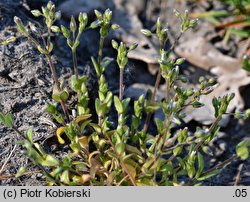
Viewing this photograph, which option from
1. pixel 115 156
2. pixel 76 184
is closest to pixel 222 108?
pixel 115 156

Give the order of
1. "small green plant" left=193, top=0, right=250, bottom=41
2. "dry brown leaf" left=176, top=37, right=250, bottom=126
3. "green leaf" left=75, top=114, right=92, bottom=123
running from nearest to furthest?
"green leaf" left=75, top=114, right=92, bottom=123
"dry brown leaf" left=176, top=37, right=250, bottom=126
"small green plant" left=193, top=0, right=250, bottom=41

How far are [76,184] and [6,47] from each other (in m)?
1.08

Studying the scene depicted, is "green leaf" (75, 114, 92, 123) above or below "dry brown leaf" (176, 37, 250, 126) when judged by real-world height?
above

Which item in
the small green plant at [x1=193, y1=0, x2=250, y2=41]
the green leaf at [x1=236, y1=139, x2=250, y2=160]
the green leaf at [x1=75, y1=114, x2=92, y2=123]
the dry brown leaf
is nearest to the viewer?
the green leaf at [x1=236, y1=139, x2=250, y2=160]

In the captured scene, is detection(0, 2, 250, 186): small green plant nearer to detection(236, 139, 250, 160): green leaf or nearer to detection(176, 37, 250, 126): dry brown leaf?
detection(236, 139, 250, 160): green leaf

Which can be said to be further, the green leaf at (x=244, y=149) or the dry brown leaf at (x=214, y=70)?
the dry brown leaf at (x=214, y=70)

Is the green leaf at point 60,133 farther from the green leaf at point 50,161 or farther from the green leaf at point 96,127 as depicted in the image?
the green leaf at point 50,161

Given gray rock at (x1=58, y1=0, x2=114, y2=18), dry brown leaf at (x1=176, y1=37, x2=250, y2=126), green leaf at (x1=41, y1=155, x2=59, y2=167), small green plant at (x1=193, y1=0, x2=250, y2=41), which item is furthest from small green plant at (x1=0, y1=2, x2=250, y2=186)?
small green plant at (x1=193, y1=0, x2=250, y2=41)

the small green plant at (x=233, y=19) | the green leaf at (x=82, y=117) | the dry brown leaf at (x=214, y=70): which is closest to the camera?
the green leaf at (x=82, y=117)

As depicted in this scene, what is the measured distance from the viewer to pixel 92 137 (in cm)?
272

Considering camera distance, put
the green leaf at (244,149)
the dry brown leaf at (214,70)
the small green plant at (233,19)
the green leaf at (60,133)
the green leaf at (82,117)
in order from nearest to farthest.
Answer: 1. the green leaf at (244,149)
2. the green leaf at (82,117)
3. the green leaf at (60,133)
4. the dry brown leaf at (214,70)
5. the small green plant at (233,19)

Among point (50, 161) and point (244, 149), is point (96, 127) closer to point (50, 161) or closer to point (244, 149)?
point (50, 161)

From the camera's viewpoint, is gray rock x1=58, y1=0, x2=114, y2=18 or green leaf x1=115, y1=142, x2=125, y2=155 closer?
green leaf x1=115, y1=142, x2=125, y2=155

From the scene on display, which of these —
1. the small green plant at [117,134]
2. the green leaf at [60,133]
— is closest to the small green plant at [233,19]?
the small green plant at [117,134]
